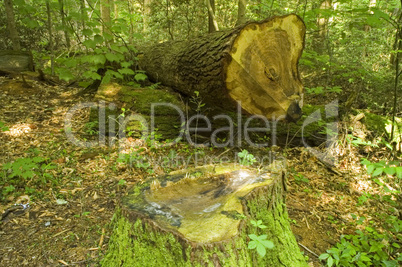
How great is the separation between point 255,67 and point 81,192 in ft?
9.27

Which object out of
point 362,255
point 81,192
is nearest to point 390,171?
point 362,255

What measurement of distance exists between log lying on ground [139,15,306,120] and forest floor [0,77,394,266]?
3.58ft

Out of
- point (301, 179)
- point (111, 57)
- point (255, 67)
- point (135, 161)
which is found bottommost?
point (301, 179)

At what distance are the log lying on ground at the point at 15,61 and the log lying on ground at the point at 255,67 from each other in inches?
222

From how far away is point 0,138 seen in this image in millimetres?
3965

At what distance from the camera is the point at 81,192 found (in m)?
3.08

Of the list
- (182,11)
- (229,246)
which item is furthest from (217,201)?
(182,11)

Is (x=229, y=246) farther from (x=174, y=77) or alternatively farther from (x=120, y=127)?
(x=174, y=77)

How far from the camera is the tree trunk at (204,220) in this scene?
1.51m

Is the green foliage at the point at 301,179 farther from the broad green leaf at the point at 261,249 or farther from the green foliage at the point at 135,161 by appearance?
the broad green leaf at the point at 261,249

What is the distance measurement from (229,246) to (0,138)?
14.1ft

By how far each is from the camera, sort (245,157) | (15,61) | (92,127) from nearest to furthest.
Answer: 1. (245,157)
2. (92,127)
3. (15,61)

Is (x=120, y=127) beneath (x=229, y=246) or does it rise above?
above

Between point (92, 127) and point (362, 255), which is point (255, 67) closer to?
point (362, 255)
